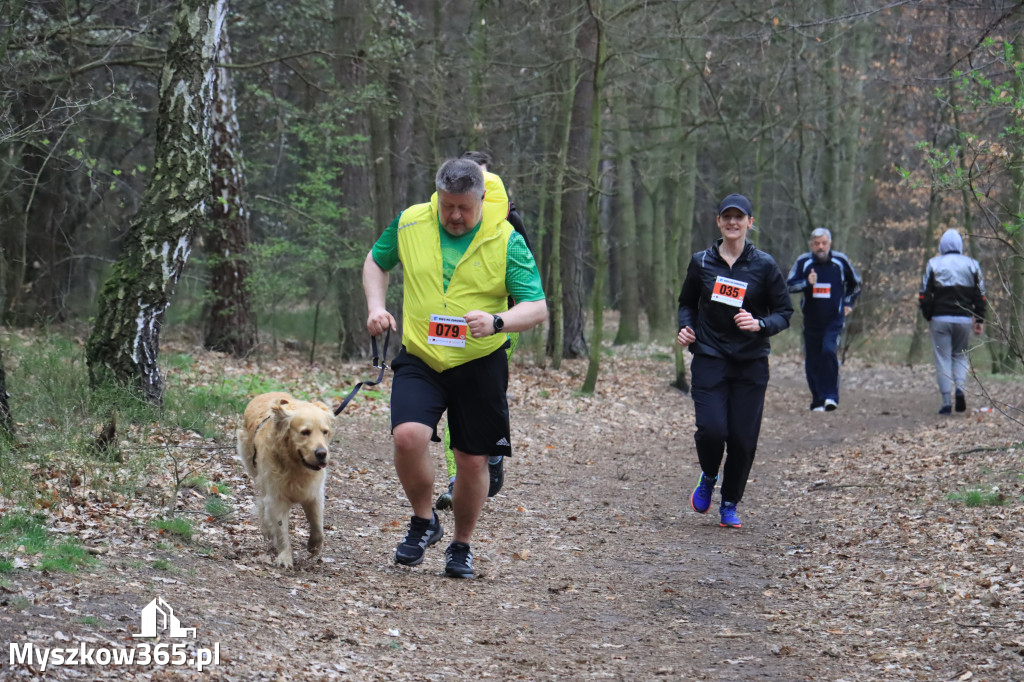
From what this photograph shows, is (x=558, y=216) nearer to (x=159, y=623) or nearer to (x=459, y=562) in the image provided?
(x=459, y=562)

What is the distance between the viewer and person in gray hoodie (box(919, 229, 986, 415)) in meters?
12.7

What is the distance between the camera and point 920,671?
4477mm

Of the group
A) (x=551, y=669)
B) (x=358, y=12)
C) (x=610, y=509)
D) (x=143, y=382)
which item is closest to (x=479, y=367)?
(x=551, y=669)

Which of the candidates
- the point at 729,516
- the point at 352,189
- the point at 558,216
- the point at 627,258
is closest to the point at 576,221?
the point at 558,216

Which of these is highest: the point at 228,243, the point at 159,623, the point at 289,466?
the point at 228,243

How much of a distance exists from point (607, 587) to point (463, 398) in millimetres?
1563

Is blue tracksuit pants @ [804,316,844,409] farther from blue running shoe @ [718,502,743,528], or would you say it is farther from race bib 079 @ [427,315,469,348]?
race bib 079 @ [427,315,469,348]

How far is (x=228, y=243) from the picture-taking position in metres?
15.0

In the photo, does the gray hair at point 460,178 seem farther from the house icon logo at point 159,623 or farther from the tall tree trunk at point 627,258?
the tall tree trunk at point 627,258

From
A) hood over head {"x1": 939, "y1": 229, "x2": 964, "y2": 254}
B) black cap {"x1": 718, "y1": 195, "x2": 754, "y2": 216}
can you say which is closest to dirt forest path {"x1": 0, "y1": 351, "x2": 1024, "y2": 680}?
black cap {"x1": 718, "y1": 195, "x2": 754, "y2": 216}

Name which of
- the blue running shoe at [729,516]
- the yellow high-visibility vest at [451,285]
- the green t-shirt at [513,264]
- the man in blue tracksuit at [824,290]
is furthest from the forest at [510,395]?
the green t-shirt at [513,264]

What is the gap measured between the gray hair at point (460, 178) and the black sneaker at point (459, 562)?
2.14 m

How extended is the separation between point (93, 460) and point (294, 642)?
3.04 meters

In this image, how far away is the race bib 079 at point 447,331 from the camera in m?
5.42
